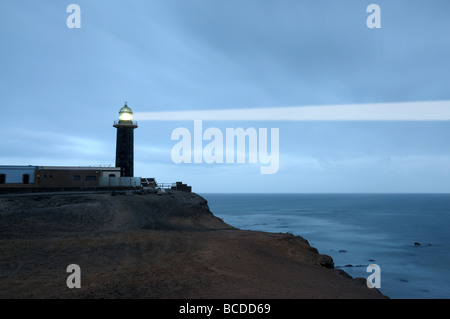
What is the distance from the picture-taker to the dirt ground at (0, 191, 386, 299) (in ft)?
34.5

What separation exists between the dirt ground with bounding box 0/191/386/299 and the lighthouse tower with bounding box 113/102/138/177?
2401 cm

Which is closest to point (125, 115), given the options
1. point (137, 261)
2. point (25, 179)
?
point (25, 179)

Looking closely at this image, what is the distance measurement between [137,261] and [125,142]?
3724 cm

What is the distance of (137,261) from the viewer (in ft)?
45.9

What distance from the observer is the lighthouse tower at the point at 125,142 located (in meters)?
48.0

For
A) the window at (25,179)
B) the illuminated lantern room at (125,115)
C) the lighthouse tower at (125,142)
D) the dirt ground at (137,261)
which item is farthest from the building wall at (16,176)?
the dirt ground at (137,261)

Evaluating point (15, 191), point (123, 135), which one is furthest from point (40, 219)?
point (123, 135)

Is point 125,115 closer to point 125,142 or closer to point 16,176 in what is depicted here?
point 125,142

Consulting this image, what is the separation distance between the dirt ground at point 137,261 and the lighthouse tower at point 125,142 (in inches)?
945

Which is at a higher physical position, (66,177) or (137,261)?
(66,177)

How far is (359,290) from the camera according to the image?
44.5 ft

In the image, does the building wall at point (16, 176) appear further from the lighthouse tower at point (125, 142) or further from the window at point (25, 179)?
the lighthouse tower at point (125, 142)

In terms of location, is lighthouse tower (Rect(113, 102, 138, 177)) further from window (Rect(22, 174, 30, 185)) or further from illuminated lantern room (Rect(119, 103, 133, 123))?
window (Rect(22, 174, 30, 185))
